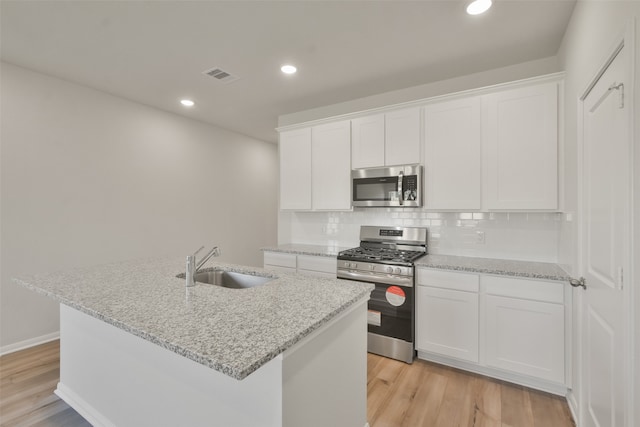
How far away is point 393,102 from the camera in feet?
11.2

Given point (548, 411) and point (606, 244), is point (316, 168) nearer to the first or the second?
point (606, 244)

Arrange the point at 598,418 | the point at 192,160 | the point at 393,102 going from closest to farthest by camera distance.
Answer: the point at 598,418 → the point at 393,102 → the point at 192,160

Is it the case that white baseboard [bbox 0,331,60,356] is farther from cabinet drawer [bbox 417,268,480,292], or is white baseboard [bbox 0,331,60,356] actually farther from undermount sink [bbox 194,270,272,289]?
cabinet drawer [bbox 417,268,480,292]

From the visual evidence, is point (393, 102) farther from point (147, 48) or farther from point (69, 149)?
point (69, 149)

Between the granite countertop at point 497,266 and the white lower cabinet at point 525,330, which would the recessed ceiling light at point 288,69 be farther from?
the white lower cabinet at point 525,330

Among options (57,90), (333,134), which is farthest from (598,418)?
(57,90)

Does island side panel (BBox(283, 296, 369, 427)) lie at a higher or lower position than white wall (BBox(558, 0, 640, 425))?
lower

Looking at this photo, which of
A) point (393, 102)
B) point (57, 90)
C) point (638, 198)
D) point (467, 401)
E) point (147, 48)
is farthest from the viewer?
point (393, 102)

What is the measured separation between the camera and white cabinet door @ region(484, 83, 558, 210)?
2371 mm

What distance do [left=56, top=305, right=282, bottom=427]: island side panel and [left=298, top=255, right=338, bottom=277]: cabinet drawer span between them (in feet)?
6.31

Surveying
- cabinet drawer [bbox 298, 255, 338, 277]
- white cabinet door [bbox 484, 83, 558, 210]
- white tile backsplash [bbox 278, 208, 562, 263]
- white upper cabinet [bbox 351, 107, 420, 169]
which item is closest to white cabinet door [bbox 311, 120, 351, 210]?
white upper cabinet [bbox 351, 107, 420, 169]

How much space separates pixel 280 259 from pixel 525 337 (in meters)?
2.46

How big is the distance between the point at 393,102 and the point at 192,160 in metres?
3.02

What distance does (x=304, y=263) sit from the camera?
3.38m
